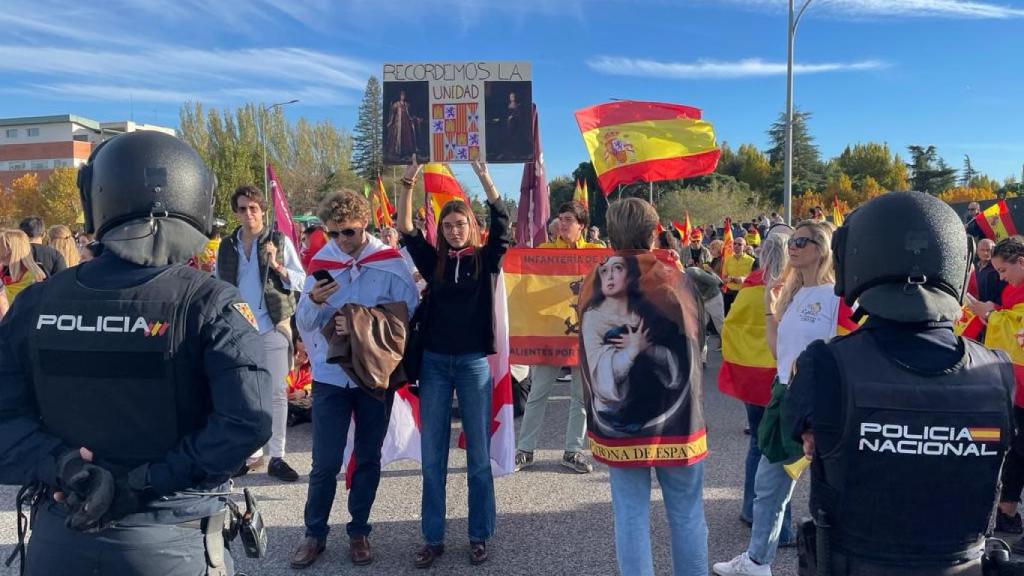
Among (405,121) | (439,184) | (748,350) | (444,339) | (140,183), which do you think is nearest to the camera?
(140,183)

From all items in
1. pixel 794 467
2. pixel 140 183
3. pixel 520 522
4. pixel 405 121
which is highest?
pixel 405 121

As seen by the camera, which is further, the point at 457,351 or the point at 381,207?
the point at 381,207

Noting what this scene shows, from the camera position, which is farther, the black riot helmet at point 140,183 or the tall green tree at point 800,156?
the tall green tree at point 800,156

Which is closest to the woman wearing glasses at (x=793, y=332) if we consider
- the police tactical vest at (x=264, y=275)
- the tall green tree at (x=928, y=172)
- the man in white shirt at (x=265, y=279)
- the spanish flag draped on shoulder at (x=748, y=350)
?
the spanish flag draped on shoulder at (x=748, y=350)

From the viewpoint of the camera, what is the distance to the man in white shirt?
216 inches

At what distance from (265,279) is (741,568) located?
3.95m

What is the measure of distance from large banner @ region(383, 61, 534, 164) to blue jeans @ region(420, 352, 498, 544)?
168cm

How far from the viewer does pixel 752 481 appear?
4.40 meters

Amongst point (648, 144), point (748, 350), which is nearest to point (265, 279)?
point (748, 350)

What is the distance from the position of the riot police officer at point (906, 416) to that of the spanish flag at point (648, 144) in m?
5.38

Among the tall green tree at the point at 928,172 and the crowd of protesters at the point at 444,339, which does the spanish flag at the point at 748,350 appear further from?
the tall green tree at the point at 928,172

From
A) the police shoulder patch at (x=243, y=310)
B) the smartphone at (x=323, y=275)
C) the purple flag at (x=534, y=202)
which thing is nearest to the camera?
the police shoulder patch at (x=243, y=310)

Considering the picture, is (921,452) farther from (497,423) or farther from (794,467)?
(497,423)

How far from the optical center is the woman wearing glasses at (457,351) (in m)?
4.12
